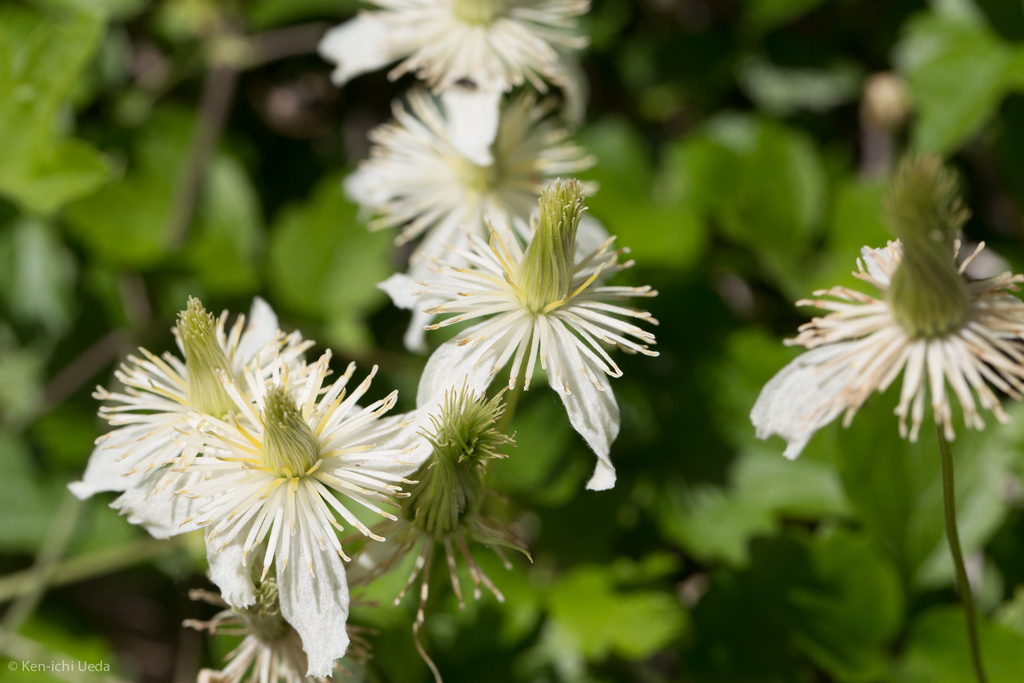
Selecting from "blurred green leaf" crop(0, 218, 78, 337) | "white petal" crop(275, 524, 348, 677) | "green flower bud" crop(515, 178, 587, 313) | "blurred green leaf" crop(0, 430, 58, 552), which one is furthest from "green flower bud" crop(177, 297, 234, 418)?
"blurred green leaf" crop(0, 218, 78, 337)

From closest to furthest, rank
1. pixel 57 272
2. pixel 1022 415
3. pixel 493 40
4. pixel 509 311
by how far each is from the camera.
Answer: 1. pixel 509 311
2. pixel 493 40
3. pixel 1022 415
4. pixel 57 272

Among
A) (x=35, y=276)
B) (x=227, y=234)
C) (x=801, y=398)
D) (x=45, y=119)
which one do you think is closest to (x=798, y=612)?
(x=801, y=398)

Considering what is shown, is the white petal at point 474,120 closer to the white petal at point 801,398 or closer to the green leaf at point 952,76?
the white petal at point 801,398

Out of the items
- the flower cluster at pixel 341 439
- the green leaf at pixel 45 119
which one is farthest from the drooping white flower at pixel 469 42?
the green leaf at pixel 45 119

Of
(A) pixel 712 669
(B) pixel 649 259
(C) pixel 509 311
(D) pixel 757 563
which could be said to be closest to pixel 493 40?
(C) pixel 509 311

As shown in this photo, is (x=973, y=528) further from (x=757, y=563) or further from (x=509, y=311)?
(x=509, y=311)

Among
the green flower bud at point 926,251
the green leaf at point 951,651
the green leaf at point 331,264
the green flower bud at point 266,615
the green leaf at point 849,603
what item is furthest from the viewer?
the green leaf at point 331,264

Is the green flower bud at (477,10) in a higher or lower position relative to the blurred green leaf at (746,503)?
higher
